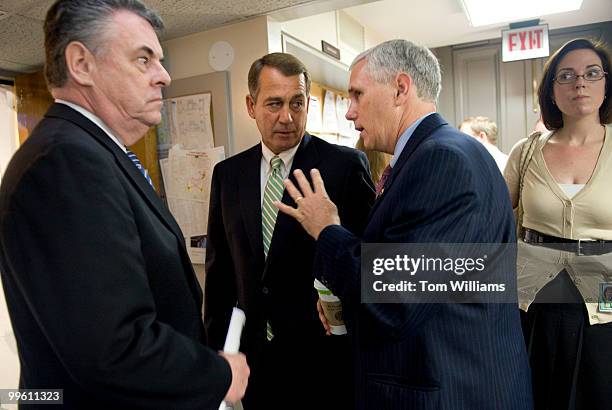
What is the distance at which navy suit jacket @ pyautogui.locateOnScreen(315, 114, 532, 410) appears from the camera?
0.93 metres

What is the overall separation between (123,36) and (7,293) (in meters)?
0.51

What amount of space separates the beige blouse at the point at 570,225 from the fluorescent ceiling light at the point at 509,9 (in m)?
1.78

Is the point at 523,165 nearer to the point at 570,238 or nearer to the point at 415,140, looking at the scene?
the point at 570,238

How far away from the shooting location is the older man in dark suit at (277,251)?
1.50m

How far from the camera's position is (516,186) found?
5.59 feet

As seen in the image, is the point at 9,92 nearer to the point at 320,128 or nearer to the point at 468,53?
the point at 320,128

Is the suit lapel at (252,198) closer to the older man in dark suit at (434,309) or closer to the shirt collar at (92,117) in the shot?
the older man in dark suit at (434,309)

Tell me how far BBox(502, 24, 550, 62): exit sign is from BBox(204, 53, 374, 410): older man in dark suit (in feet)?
8.82

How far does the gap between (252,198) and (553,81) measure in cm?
117

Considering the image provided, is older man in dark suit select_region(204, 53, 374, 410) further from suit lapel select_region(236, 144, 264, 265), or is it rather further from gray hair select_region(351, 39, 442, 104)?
gray hair select_region(351, 39, 442, 104)

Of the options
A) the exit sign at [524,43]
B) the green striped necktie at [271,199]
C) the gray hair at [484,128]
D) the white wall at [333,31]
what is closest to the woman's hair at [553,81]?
the green striped necktie at [271,199]

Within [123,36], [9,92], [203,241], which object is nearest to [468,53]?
[203,241]

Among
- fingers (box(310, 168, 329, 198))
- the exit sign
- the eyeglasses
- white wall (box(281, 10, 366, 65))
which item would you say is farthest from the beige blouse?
the exit sign

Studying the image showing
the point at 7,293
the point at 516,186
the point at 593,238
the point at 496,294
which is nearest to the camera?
the point at 7,293
